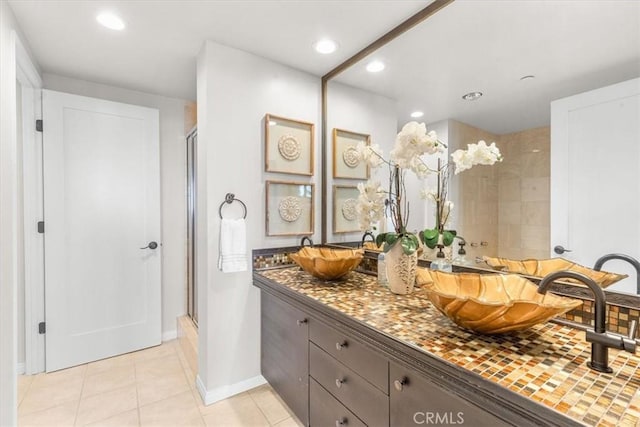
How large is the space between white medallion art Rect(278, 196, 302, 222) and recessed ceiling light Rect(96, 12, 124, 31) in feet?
4.53

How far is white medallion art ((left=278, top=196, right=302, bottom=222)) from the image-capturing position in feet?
7.11

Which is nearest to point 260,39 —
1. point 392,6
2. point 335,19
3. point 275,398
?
point 335,19

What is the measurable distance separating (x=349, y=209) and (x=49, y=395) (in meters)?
2.41

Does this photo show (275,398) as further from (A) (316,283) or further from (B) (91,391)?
(B) (91,391)

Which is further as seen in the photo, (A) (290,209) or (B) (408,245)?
(A) (290,209)

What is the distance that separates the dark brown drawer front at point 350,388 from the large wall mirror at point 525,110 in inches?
31.4

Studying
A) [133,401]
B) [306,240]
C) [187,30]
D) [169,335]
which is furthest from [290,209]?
[169,335]

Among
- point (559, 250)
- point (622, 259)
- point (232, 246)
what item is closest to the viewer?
point (622, 259)

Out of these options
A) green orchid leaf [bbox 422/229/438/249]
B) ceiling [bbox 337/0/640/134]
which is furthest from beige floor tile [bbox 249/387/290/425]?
ceiling [bbox 337/0/640/134]

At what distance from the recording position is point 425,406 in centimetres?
93

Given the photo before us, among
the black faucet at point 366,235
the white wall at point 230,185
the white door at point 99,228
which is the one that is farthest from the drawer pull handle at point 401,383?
the white door at point 99,228

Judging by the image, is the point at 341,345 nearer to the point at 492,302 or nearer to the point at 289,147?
the point at 492,302

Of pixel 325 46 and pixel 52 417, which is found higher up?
pixel 325 46

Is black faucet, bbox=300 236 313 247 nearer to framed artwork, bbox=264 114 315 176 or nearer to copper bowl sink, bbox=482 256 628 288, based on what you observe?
framed artwork, bbox=264 114 315 176
